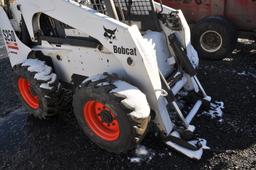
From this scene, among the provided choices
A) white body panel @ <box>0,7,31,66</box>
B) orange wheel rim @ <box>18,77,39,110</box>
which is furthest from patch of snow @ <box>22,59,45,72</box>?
orange wheel rim @ <box>18,77,39,110</box>

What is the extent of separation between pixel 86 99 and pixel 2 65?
4.11 meters

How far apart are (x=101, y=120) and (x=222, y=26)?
355cm

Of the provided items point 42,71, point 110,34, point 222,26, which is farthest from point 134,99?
point 222,26

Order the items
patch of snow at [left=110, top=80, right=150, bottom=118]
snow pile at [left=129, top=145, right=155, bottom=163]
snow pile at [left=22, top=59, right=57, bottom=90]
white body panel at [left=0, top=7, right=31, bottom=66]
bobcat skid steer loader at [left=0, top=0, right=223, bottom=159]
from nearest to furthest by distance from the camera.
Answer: patch of snow at [left=110, top=80, right=150, bottom=118] < bobcat skid steer loader at [left=0, top=0, right=223, bottom=159] < snow pile at [left=129, top=145, right=155, bottom=163] < snow pile at [left=22, top=59, right=57, bottom=90] < white body panel at [left=0, top=7, right=31, bottom=66]

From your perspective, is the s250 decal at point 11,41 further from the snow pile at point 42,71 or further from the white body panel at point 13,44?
the snow pile at point 42,71

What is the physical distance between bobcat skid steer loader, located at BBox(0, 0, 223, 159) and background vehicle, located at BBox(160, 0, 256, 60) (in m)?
2.07

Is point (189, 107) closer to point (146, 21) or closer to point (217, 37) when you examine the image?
point (146, 21)

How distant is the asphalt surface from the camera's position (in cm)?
362

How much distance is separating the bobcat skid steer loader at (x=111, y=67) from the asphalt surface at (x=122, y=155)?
18 cm

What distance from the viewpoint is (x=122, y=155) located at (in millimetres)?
3773

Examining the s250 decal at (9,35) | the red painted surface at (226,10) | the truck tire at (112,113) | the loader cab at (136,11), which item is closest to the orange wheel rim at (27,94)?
the s250 decal at (9,35)

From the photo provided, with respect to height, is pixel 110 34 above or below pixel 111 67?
above

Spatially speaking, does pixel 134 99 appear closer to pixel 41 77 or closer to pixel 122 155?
pixel 122 155

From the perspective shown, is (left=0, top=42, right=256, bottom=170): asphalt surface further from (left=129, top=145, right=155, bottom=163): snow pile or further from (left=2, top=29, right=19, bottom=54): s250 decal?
(left=2, top=29, right=19, bottom=54): s250 decal
